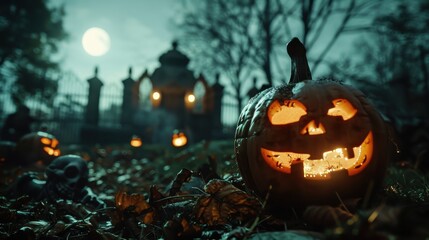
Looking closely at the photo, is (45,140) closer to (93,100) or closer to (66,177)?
(66,177)

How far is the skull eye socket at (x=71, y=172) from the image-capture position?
3320mm

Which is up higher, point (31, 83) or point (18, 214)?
point (31, 83)

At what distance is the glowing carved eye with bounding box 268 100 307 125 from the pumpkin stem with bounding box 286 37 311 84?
0.42m

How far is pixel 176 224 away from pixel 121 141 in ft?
39.5

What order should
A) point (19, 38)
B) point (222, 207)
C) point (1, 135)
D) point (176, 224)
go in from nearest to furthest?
point (176, 224) < point (222, 207) < point (1, 135) < point (19, 38)

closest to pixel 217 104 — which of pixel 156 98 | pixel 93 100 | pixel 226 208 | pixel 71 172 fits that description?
pixel 156 98

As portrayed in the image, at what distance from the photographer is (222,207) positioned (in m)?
1.83

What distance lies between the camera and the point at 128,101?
14242 mm

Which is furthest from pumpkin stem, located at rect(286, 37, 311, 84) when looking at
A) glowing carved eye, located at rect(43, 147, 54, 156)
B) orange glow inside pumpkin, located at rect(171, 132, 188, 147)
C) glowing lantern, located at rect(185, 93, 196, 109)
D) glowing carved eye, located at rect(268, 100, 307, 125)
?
glowing lantern, located at rect(185, 93, 196, 109)

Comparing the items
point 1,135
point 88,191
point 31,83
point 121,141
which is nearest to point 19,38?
point 31,83

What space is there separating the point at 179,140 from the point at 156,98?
5.66 metres

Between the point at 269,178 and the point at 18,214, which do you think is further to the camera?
the point at 18,214

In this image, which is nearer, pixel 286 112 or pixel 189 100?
pixel 286 112

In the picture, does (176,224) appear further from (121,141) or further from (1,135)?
(121,141)
